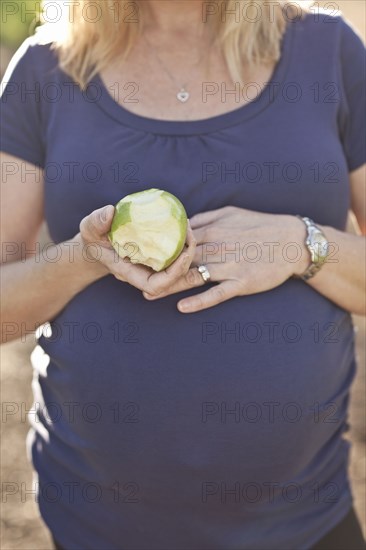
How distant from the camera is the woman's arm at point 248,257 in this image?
70.0 inches

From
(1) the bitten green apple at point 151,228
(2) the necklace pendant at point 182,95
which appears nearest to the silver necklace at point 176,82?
(2) the necklace pendant at point 182,95

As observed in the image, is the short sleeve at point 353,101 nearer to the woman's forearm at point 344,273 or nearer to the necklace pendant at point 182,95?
the woman's forearm at point 344,273

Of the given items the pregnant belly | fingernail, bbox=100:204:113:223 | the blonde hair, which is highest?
the blonde hair

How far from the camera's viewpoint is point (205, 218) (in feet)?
5.97

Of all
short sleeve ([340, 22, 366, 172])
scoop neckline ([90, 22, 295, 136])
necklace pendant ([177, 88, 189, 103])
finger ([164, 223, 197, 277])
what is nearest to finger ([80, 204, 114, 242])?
finger ([164, 223, 197, 277])

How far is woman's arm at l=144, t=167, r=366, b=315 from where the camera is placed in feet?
5.83

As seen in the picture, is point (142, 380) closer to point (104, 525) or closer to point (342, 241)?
point (104, 525)

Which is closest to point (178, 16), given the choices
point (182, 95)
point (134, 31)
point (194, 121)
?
point (134, 31)

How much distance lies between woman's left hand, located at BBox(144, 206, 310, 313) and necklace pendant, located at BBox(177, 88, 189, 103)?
342 millimetres

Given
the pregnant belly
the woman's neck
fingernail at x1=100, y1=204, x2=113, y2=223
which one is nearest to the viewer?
fingernail at x1=100, y1=204, x2=113, y2=223

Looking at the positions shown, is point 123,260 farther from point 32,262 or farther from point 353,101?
point 353,101

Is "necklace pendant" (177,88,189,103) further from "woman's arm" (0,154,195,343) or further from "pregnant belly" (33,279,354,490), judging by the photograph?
"pregnant belly" (33,279,354,490)

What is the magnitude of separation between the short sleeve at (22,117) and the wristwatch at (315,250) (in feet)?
2.38

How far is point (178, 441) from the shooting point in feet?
5.67
